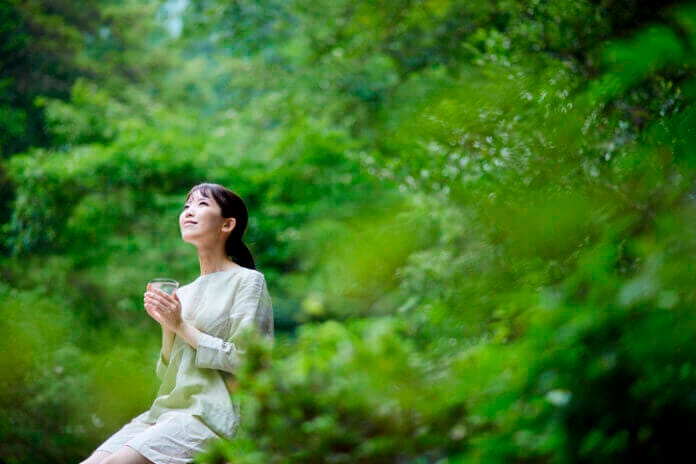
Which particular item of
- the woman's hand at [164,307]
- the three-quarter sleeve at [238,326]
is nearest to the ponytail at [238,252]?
the three-quarter sleeve at [238,326]

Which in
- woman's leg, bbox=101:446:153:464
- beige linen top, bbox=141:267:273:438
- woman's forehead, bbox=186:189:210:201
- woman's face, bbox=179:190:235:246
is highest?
woman's forehead, bbox=186:189:210:201

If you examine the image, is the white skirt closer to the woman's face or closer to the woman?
the woman

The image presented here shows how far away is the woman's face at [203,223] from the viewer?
253cm

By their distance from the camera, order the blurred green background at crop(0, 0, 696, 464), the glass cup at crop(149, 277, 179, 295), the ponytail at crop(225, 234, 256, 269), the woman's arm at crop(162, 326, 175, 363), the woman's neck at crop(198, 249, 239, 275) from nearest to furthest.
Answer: the blurred green background at crop(0, 0, 696, 464) → the glass cup at crop(149, 277, 179, 295) → the woman's arm at crop(162, 326, 175, 363) → the woman's neck at crop(198, 249, 239, 275) → the ponytail at crop(225, 234, 256, 269)

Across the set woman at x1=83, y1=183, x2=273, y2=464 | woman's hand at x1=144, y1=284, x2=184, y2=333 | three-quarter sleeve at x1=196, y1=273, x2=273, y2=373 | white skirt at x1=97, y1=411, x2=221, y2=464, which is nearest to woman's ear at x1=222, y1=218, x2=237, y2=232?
woman at x1=83, y1=183, x2=273, y2=464

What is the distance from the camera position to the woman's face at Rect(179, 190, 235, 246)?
2.53 metres

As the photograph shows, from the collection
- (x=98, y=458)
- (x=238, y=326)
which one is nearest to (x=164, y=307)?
(x=238, y=326)

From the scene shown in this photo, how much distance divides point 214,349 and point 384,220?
749mm

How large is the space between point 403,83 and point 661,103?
26.2 feet

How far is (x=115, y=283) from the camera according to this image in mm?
9352

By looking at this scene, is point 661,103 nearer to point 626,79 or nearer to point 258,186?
point 626,79

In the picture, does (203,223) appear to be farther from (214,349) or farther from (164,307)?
(214,349)

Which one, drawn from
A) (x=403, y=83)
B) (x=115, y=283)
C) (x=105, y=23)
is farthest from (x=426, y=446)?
(x=105, y=23)

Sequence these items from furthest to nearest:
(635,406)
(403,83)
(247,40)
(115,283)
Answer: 1. (247,40)
2. (403,83)
3. (115,283)
4. (635,406)
